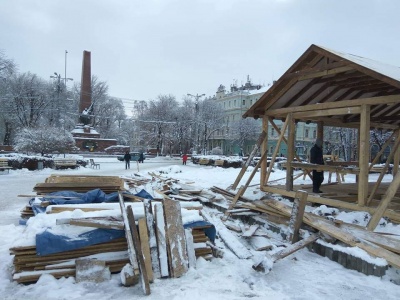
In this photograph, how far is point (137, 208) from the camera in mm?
5582

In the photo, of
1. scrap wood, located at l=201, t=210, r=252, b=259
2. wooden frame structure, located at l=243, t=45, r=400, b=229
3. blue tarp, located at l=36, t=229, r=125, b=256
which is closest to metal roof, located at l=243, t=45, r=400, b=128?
wooden frame structure, located at l=243, t=45, r=400, b=229

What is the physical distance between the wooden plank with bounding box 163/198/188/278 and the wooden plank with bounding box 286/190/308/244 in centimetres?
236

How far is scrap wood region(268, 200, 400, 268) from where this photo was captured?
4.72 meters

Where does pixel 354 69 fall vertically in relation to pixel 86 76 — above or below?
→ below

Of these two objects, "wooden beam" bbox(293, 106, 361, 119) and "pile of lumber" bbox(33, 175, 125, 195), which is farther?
"pile of lumber" bbox(33, 175, 125, 195)

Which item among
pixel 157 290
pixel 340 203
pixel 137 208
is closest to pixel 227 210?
pixel 340 203

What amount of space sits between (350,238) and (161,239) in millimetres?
3188

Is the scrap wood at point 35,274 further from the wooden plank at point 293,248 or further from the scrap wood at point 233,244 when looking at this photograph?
the wooden plank at point 293,248

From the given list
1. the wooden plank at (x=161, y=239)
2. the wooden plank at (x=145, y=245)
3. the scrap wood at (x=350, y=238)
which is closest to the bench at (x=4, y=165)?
the wooden plank at (x=161, y=239)

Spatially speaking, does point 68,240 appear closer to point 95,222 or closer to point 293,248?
point 95,222

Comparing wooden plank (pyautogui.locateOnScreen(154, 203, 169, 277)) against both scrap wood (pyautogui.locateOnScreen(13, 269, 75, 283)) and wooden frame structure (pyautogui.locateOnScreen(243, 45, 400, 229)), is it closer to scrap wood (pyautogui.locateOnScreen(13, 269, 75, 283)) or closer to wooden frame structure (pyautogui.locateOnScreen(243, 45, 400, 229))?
scrap wood (pyautogui.locateOnScreen(13, 269, 75, 283))

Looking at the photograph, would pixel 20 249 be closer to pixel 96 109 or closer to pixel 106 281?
pixel 106 281

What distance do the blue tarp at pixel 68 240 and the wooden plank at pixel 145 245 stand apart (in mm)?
371

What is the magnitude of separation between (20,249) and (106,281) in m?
1.28
